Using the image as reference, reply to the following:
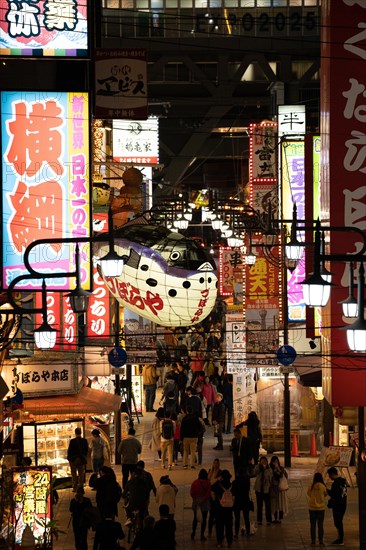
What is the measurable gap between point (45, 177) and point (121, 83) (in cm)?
525

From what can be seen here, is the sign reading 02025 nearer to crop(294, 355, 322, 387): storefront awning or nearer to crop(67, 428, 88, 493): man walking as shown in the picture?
crop(67, 428, 88, 493): man walking

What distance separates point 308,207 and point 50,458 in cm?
738

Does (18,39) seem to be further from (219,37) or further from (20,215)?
(219,37)

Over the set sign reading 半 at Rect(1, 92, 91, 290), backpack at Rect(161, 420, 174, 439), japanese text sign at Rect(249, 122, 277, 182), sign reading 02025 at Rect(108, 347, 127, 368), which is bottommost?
backpack at Rect(161, 420, 174, 439)

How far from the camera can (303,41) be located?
52.7 meters

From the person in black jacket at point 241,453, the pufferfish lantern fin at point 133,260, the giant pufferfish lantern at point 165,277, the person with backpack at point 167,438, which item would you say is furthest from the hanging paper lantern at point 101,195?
the pufferfish lantern fin at point 133,260

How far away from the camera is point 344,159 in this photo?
17.0 m

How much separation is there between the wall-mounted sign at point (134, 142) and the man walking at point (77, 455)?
44.9 ft

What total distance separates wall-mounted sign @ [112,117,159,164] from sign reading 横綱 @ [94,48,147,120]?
14.1 metres

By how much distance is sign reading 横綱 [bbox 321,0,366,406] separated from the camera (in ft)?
55.4

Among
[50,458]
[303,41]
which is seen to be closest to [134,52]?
[50,458]

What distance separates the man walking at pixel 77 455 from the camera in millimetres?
23922

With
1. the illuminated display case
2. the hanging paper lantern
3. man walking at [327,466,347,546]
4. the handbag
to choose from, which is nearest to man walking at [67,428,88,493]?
the illuminated display case

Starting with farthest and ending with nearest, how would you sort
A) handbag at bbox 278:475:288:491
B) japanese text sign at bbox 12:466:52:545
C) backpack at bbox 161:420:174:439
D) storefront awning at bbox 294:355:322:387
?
backpack at bbox 161:420:174:439 → storefront awning at bbox 294:355:322:387 → handbag at bbox 278:475:288:491 → japanese text sign at bbox 12:466:52:545
